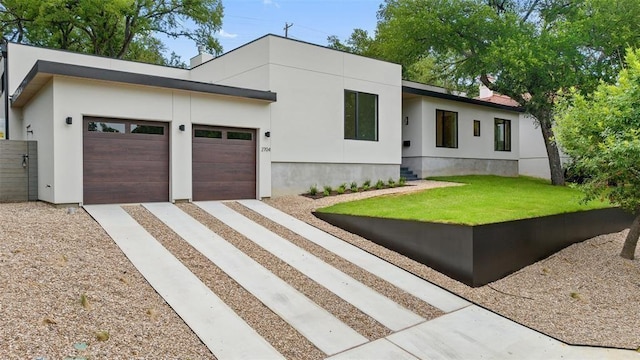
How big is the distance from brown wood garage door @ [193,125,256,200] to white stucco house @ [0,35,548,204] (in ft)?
0.09

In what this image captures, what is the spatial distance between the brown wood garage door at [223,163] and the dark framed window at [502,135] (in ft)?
46.2

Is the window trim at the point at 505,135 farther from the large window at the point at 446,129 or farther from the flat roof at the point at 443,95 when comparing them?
the large window at the point at 446,129

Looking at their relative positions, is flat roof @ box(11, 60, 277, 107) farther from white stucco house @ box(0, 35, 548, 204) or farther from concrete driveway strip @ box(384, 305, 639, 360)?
concrete driveway strip @ box(384, 305, 639, 360)

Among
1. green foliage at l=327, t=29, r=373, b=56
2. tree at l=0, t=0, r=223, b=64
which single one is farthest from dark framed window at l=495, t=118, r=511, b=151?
tree at l=0, t=0, r=223, b=64

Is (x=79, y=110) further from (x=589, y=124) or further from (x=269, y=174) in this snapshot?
(x=589, y=124)

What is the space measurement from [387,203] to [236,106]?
4.73 metres

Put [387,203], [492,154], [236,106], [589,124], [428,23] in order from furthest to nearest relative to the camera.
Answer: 1. [492,154]
2. [428,23]
3. [236,106]
4. [387,203]
5. [589,124]

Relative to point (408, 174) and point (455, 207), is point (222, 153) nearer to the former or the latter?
point (455, 207)

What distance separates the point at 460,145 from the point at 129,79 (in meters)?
14.2

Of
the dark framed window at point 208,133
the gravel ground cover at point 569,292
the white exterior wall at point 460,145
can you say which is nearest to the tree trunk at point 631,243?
the gravel ground cover at point 569,292

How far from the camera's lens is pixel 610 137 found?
7355 millimetres

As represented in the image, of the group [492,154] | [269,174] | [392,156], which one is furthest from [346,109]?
[492,154]

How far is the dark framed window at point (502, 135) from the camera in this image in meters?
20.6

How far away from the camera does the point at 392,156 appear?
569 inches
